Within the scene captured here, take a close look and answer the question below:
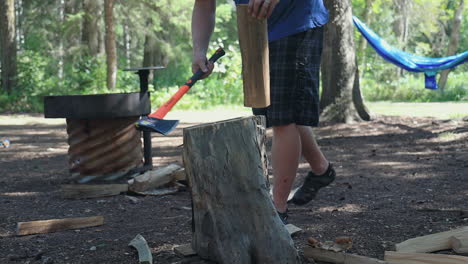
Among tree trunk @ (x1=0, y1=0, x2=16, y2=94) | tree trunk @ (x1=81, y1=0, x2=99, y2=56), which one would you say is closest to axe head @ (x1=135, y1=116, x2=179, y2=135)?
tree trunk @ (x1=0, y1=0, x2=16, y2=94)

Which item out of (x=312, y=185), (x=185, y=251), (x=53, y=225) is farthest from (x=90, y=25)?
(x=185, y=251)

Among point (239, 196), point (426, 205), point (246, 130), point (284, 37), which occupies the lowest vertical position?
point (426, 205)

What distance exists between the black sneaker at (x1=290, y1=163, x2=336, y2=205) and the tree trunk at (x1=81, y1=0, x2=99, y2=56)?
16.0 meters

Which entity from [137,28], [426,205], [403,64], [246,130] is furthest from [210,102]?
[246,130]

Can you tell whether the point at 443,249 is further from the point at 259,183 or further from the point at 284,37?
the point at 284,37

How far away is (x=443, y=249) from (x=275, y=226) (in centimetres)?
75

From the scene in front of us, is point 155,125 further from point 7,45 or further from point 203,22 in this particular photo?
point 7,45

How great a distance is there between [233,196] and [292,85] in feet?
2.89

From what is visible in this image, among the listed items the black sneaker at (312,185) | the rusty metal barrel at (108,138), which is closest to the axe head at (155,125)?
the black sneaker at (312,185)

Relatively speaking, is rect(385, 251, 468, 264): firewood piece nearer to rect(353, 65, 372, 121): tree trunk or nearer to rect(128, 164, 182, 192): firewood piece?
rect(128, 164, 182, 192): firewood piece

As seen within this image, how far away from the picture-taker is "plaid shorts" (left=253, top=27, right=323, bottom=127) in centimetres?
286

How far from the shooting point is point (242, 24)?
242 centimetres

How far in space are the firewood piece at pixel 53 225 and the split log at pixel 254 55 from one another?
4.43 ft

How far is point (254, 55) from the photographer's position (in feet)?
8.04
